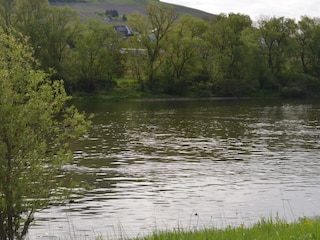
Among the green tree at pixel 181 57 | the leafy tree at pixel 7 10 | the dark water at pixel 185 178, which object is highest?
the leafy tree at pixel 7 10

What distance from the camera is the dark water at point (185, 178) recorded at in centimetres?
2041

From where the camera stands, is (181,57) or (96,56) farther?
(181,57)

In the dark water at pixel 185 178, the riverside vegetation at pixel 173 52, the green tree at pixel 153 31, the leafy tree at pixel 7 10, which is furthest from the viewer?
the green tree at pixel 153 31

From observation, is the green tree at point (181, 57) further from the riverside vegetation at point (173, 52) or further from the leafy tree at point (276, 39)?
the leafy tree at point (276, 39)

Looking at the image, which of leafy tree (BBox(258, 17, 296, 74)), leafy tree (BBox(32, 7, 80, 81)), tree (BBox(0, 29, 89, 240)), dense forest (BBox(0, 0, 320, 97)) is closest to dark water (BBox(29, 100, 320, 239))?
tree (BBox(0, 29, 89, 240))

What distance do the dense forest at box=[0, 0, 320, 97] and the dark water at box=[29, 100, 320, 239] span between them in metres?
44.2

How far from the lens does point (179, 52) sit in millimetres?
101625

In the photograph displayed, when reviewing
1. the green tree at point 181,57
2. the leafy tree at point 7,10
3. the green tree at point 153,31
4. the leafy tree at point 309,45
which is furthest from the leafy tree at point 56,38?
the leafy tree at point 309,45

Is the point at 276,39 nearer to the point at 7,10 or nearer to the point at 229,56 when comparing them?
the point at 229,56

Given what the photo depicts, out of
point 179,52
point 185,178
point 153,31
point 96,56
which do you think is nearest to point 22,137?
point 185,178

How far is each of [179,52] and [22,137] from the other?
8908 centimetres

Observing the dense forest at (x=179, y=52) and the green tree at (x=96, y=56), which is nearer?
the dense forest at (x=179, y=52)

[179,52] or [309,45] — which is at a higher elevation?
[309,45]

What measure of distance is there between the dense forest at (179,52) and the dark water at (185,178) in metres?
44.2
